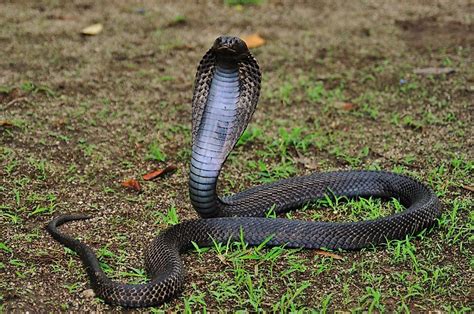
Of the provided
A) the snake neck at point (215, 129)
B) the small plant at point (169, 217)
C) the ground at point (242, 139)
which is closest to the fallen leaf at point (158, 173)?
the ground at point (242, 139)

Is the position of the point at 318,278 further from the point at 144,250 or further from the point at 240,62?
the point at 240,62

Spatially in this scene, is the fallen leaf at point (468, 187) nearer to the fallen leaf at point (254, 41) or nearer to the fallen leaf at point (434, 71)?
the fallen leaf at point (434, 71)

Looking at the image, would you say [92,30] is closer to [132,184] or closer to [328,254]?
[132,184]

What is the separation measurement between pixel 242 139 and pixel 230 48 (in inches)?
75.2

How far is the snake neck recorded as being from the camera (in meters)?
4.15

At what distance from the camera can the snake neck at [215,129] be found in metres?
4.15

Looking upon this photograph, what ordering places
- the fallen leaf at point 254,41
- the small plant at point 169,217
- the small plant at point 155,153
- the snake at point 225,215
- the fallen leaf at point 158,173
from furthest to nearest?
1. the fallen leaf at point 254,41
2. the small plant at point 155,153
3. the fallen leaf at point 158,173
4. the small plant at point 169,217
5. the snake at point 225,215

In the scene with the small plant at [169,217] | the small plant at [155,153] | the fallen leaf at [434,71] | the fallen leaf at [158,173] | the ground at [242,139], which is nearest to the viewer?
the ground at [242,139]

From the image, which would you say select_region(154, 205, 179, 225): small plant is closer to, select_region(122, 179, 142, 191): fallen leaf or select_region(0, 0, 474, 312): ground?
select_region(0, 0, 474, 312): ground

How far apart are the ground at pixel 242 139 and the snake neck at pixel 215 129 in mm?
437

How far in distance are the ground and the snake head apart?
1088 mm

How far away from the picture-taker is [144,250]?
4.18 metres

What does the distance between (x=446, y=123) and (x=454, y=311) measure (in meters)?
2.72

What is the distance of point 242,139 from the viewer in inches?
227
